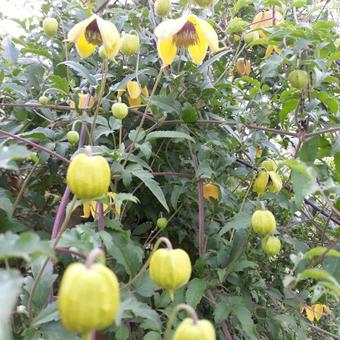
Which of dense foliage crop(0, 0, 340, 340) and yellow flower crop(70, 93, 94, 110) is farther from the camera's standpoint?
yellow flower crop(70, 93, 94, 110)

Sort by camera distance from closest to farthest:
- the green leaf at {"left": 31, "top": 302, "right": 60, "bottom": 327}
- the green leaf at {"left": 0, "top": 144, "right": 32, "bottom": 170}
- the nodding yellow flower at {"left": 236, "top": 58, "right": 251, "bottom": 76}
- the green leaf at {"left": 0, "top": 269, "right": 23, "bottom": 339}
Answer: the green leaf at {"left": 0, "top": 269, "right": 23, "bottom": 339}, the green leaf at {"left": 0, "top": 144, "right": 32, "bottom": 170}, the green leaf at {"left": 31, "top": 302, "right": 60, "bottom": 327}, the nodding yellow flower at {"left": 236, "top": 58, "right": 251, "bottom": 76}

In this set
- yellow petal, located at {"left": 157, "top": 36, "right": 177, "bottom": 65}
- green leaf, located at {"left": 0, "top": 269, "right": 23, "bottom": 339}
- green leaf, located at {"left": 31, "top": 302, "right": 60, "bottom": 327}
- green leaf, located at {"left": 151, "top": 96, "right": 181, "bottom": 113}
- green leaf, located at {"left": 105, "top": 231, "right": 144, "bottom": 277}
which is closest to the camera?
green leaf, located at {"left": 0, "top": 269, "right": 23, "bottom": 339}

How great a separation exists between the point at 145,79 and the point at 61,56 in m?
0.22

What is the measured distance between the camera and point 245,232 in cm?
84

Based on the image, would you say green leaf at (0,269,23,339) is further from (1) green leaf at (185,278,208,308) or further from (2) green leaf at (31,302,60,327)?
(1) green leaf at (185,278,208,308)

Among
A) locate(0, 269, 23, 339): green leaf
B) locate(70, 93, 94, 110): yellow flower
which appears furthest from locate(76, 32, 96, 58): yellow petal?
locate(0, 269, 23, 339): green leaf

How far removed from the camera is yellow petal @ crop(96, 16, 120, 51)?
2.32 ft

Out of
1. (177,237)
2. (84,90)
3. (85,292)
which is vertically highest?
(85,292)

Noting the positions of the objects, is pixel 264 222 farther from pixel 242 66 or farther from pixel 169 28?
pixel 242 66

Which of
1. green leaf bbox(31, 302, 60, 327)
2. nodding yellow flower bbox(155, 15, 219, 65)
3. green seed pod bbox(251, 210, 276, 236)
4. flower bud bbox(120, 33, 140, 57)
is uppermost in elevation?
nodding yellow flower bbox(155, 15, 219, 65)

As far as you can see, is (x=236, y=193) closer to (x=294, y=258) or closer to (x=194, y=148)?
(x=194, y=148)

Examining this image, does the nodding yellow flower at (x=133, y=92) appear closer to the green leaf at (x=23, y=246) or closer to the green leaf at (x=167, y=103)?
the green leaf at (x=167, y=103)

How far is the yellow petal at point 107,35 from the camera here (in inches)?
27.9

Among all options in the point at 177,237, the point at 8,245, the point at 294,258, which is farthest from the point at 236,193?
the point at 8,245
